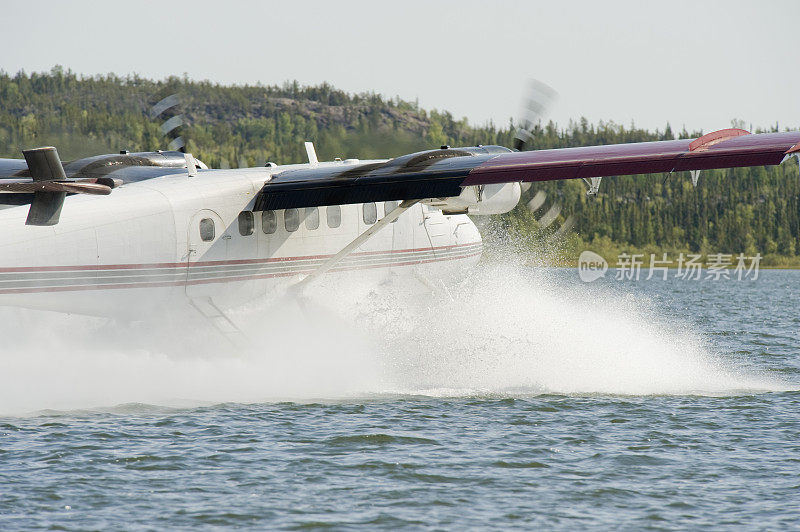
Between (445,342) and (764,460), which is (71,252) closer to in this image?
(445,342)

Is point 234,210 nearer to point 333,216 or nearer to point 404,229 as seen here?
point 333,216

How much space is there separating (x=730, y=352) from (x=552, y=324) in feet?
20.6

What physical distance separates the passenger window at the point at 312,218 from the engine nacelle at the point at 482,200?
206 centimetres

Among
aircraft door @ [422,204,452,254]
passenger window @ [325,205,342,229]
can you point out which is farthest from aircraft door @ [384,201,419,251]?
passenger window @ [325,205,342,229]

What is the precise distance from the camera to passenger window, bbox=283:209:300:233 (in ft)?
55.0

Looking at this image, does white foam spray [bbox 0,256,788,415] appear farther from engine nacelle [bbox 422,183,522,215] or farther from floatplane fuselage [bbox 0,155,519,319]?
engine nacelle [bbox 422,183,522,215]

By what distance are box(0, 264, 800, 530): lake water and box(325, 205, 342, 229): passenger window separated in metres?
1.17

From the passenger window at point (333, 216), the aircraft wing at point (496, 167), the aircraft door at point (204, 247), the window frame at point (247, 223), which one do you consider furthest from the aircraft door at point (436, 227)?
the aircraft door at point (204, 247)

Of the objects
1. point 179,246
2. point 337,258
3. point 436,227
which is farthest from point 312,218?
point 436,227

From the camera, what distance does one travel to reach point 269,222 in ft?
54.1

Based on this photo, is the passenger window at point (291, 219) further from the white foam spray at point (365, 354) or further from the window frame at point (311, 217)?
the white foam spray at point (365, 354)

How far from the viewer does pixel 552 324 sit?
19.5 meters

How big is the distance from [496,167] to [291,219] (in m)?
3.80

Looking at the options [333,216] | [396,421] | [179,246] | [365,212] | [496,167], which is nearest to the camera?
[396,421]
